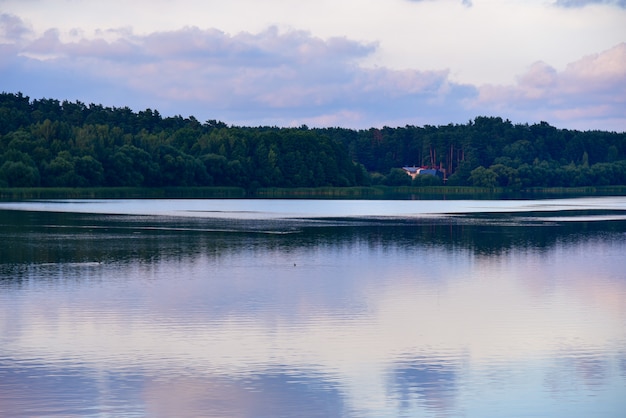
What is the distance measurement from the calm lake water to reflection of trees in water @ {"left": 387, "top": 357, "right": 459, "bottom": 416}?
41mm

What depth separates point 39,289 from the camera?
76.1ft

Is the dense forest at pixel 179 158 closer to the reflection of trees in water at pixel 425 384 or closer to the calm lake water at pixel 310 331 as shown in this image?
the calm lake water at pixel 310 331

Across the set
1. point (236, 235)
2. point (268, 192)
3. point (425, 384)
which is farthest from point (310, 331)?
point (268, 192)

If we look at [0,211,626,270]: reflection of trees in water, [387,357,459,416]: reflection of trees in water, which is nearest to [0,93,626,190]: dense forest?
[0,211,626,270]: reflection of trees in water

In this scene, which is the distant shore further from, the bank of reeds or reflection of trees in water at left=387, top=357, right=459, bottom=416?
reflection of trees in water at left=387, top=357, right=459, bottom=416

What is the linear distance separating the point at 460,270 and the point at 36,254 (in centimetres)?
1448

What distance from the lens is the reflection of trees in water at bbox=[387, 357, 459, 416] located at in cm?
1256

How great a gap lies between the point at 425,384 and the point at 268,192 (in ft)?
441

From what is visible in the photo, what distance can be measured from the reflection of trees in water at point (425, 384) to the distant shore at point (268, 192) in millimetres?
92051

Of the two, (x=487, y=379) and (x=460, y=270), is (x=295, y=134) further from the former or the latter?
(x=487, y=379)

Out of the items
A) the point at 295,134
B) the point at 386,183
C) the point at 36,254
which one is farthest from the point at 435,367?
the point at 386,183

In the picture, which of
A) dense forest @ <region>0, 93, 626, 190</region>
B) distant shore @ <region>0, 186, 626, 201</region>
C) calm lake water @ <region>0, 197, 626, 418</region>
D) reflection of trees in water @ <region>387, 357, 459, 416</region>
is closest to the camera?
reflection of trees in water @ <region>387, 357, 459, 416</region>

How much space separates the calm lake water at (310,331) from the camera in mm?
12789

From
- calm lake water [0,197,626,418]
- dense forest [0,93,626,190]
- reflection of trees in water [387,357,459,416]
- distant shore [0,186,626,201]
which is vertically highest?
dense forest [0,93,626,190]
